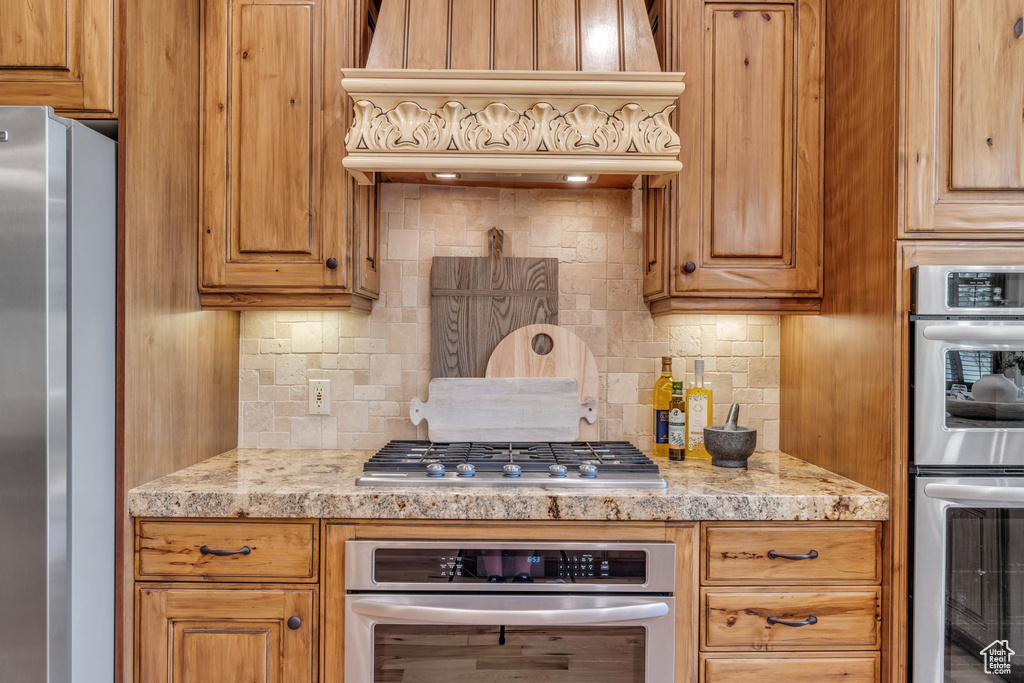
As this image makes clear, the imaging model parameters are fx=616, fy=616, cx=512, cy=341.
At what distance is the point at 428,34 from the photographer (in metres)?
1.77

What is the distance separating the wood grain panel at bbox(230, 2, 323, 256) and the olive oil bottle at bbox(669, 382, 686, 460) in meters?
1.25

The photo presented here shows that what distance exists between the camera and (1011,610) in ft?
4.85

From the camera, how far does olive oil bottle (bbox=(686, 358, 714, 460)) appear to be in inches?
79.0

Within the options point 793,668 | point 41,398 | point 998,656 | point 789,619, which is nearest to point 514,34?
point 41,398

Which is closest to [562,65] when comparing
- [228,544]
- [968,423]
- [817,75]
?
[817,75]

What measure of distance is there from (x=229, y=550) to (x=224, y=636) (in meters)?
0.21

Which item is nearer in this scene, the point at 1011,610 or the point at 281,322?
the point at 1011,610

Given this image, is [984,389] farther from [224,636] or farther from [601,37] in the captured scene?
[224,636]

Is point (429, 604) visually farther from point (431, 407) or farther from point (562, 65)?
point (562, 65)

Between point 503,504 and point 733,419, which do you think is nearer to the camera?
point 503,504

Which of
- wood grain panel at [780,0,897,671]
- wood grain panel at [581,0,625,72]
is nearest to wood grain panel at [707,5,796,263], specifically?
wood grain panel at [780,0,897,671]

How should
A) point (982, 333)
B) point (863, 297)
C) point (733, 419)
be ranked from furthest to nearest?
point (733, 419) < point (863, 297) < point (982, 333)

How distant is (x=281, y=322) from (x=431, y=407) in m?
0.60

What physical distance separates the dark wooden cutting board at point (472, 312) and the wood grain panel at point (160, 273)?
72 centimetres
